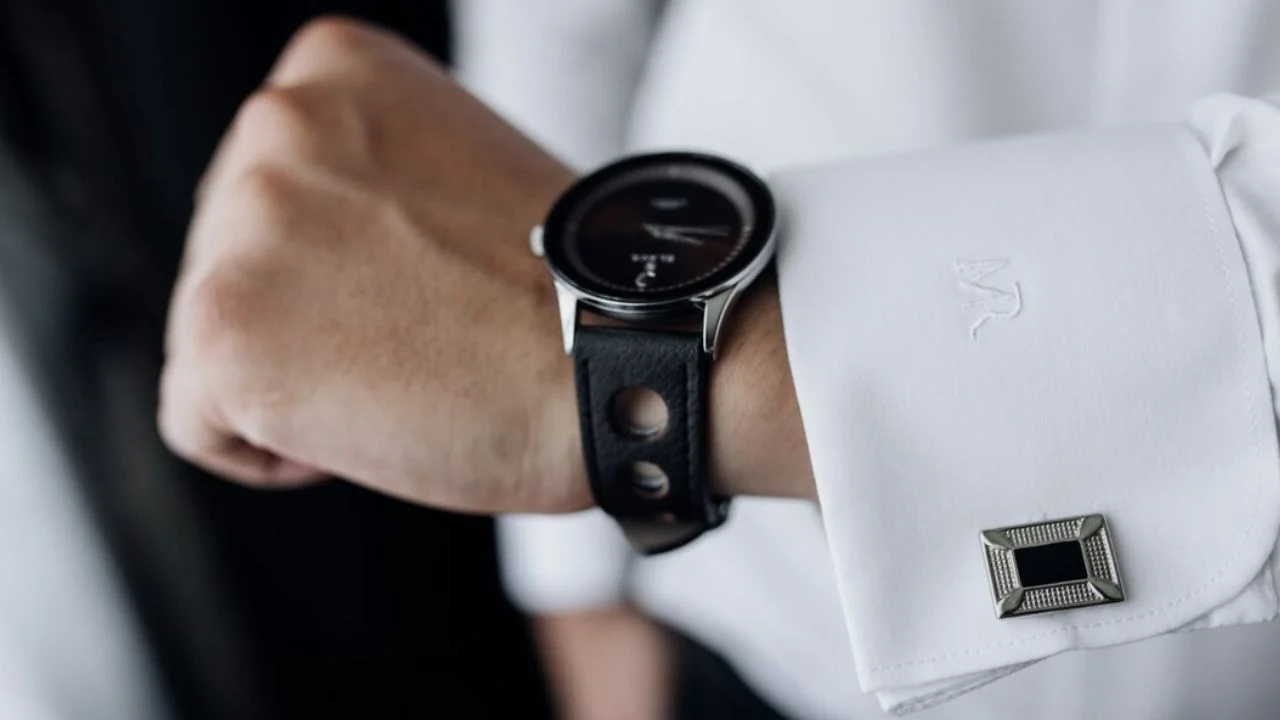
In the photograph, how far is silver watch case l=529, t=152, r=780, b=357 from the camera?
53 centimetres

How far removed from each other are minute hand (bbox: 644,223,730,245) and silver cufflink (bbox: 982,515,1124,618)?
7.5 inches

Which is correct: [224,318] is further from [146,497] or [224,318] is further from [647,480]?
[146,497]

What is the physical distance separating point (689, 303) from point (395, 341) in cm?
15

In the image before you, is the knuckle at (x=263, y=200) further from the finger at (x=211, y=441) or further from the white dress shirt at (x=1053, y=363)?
the white dress shirt at (x=1053, y=363)

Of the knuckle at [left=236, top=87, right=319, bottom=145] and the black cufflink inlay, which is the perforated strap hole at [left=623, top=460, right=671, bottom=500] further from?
the knuckle at [left=236, top=87, right=319, bottom=145]

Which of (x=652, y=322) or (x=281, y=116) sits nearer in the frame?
(x=652, y=322)

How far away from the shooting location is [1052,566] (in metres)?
0.48

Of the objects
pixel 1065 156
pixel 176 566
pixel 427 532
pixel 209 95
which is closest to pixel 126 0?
pixel 209 95

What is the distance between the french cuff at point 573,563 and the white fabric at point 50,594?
385 millimetres

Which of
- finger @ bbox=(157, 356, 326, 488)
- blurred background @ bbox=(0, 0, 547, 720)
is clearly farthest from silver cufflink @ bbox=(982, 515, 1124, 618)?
blurred background @ bbox=(0, 0, 547, 720)

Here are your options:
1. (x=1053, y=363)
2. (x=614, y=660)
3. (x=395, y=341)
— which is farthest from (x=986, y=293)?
(x=614, y=660)

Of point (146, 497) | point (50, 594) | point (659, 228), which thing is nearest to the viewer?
point (659, 228)

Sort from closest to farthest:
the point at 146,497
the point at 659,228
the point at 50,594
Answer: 1. the point at 659,228
2. the point at 50,594
3. the point at 146,497

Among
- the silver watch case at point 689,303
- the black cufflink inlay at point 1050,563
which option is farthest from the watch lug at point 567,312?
the black cufflink inlay at point 1050,563
